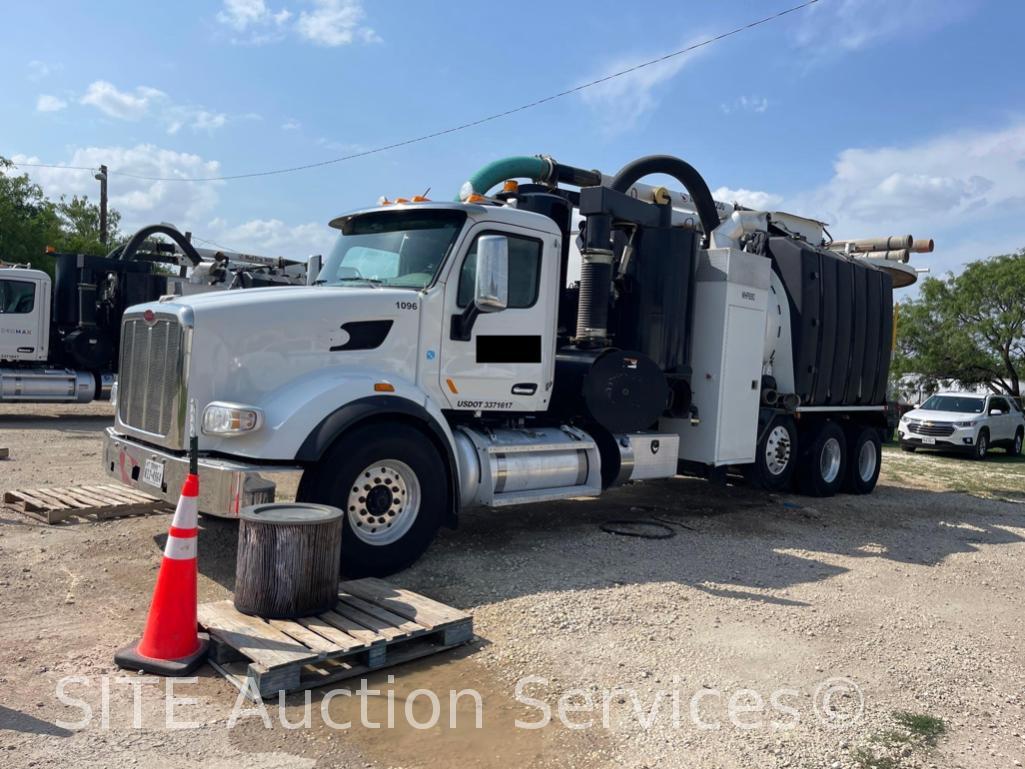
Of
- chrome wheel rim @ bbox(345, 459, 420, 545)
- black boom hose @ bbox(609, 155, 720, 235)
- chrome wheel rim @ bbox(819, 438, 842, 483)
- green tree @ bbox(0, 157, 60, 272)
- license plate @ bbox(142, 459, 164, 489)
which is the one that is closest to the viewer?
license plate @ bbox(142, 459, 164, 489)

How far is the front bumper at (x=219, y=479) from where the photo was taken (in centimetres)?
526

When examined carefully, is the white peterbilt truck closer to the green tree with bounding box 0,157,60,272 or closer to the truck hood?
the truck hood

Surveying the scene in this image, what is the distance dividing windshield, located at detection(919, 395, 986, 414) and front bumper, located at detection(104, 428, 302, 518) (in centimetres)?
2160

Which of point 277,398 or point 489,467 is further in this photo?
point 489,467

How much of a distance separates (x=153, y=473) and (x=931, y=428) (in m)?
21.0

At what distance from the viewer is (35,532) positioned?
684 cm

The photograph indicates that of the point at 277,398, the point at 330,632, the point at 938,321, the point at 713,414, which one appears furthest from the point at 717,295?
the point at 938,321

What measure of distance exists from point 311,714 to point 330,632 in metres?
0.62

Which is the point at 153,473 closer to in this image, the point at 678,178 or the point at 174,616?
the point at 174,616

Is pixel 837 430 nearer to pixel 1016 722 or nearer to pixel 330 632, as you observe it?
pixel 1016 722

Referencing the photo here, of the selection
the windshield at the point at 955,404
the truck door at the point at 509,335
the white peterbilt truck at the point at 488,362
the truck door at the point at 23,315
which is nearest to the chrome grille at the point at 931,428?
the windshield at the point at 955,404

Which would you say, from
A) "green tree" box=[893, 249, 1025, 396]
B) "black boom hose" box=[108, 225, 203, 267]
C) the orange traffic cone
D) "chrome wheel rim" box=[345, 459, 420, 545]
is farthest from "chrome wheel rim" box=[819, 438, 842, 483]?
"green tree" box=[893, 249, 1025, 396]

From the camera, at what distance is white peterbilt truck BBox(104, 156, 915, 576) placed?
5656mm

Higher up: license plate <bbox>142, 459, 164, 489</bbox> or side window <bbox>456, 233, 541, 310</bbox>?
side window <bbox>456, 233, 541, 310</bbox>
